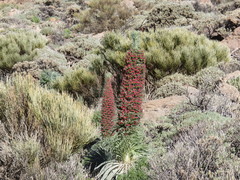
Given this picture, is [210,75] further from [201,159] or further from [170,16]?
[170,16]

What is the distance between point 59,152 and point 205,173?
2132 millimetres

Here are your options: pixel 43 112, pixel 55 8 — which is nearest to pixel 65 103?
pixel 43 112

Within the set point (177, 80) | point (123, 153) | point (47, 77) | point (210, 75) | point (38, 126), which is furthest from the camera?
point (47, 77)

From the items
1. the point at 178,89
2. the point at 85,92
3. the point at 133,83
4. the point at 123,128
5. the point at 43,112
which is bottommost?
the point at 85,92

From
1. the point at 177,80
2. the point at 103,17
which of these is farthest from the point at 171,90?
the point at 103,17

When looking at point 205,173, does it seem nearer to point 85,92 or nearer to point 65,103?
point 65,103

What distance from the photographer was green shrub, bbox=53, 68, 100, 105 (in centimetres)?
738

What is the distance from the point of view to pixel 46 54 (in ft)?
36.2

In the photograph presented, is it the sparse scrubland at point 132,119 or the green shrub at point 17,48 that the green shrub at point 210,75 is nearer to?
the sparse scrubland at point 132,119

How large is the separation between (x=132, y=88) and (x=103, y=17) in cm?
1594

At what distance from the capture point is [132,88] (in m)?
A: 2.74

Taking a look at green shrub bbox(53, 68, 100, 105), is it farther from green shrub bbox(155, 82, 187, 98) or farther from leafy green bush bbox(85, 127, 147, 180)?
leafy green bush bbox(85, 127, 147, 180)

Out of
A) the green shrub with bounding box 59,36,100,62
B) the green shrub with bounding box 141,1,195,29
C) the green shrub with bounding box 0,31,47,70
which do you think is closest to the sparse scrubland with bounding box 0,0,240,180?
the green shrub with bounding box 0,31,47,70

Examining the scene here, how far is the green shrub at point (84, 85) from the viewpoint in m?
7.38
